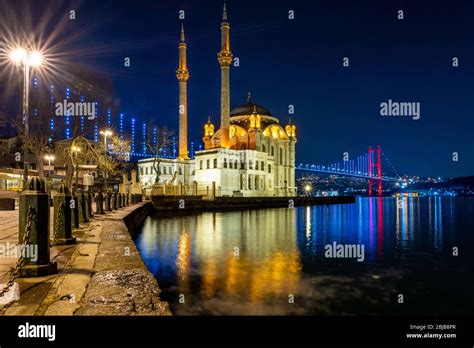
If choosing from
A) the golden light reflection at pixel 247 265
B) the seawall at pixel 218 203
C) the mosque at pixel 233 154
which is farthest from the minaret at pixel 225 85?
the golden light reflection at pixel 247 265

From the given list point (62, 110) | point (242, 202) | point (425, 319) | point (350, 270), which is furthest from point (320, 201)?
point (425, 319)

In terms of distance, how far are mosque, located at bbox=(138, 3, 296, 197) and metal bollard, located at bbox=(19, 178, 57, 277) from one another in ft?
158

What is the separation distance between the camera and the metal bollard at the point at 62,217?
746 cm

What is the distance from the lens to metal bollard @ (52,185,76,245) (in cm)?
746

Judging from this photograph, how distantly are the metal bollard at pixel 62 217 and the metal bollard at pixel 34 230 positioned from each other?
248 centimetres

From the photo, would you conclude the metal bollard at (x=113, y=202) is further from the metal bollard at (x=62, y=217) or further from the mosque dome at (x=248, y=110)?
the mosque dome at (x=248, y=110)

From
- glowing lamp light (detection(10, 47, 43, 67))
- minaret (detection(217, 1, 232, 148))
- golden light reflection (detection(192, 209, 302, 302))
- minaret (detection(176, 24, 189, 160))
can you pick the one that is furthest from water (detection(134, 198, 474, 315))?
minaret (detection(176, 24, 189, 160))

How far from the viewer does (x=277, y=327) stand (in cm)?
464

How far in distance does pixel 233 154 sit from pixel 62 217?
5439 centimetres

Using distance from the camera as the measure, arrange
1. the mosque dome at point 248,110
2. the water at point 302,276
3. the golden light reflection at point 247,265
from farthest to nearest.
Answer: the mosque dome at point 248,110 → the golden light reflection at point 247,265 → the water at point 302,276

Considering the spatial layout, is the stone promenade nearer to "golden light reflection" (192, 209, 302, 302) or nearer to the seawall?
"golden light reflection" (192, 209, 302, 302)

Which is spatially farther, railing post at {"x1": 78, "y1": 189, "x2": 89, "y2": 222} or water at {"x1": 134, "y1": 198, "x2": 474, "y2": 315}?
railing post at {"x1": 78, "y1": 189, "x2": 89, "y2": 222}

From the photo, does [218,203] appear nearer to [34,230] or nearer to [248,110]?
[248,110]

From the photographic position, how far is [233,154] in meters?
61.8
